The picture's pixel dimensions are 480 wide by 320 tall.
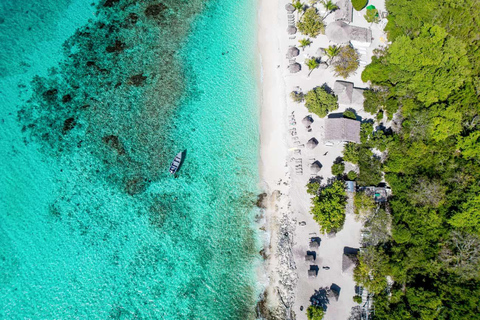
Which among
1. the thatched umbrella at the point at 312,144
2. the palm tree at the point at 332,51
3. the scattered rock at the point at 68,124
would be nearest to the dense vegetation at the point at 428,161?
the thatched umbrella at the point at 312,144

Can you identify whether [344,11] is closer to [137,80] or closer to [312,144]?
[312,144]

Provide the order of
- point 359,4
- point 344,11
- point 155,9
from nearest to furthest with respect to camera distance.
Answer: point 344,11
point 359,4
point 155,9

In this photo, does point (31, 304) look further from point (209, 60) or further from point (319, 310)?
point (209, 60)

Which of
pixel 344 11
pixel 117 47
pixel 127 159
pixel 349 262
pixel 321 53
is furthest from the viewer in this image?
pixel 117 47

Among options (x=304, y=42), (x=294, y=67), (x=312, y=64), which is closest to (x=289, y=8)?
(x=304, y=42)

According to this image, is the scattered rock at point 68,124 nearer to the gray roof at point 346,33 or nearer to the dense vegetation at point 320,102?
the dense vegetation at point 320,102

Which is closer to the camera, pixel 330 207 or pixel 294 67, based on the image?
pixel 330 207

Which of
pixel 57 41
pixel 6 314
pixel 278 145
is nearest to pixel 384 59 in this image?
pixel 278 145

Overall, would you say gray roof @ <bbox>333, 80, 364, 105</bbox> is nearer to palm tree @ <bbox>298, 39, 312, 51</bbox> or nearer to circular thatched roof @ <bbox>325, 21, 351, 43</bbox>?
circular thatched roof @ <bbox>325, 21, 351, 43</bbox>
